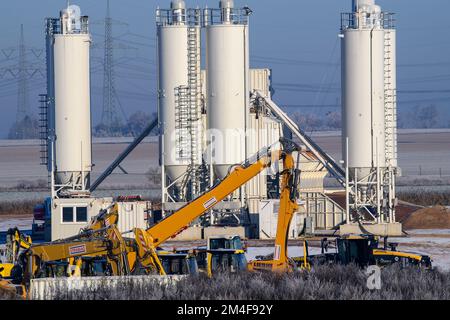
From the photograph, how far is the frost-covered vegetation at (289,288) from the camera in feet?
73.2

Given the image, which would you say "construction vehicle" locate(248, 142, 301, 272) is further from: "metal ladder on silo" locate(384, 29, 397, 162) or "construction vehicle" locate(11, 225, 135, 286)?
"metal ladder on silo" locate(384, 29, 397, 162)

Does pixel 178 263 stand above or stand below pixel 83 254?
below

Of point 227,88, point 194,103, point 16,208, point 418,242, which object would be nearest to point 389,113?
point 418,242

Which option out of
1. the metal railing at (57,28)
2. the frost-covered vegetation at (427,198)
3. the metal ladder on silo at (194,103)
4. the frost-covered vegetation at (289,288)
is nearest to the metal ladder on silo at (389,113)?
the metal ladder on silo at (194,103)

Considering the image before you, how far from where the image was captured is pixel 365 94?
45.0 m

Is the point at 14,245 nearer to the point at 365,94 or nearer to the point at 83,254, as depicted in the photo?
the point at 83,254

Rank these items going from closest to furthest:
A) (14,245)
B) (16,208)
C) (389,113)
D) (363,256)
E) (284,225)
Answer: (284,225) → (363,256) → (14,245) → (389,113) → (16,208)

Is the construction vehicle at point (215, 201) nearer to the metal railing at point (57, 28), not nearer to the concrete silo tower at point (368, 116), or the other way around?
the concrete silo tower at point (368, 116)

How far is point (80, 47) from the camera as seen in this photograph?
45938 mm

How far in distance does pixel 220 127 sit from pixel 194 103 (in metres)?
1.36

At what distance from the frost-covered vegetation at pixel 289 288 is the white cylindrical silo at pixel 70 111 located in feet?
68.6

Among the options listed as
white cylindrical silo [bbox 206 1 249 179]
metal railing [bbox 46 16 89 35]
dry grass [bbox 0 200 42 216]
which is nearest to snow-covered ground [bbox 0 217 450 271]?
white cylindrical silo [bbox 206 1 249 179]

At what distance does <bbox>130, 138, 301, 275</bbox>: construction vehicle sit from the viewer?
1139 inches
